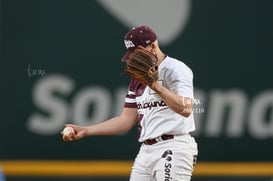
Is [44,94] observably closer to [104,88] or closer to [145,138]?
[104,88]

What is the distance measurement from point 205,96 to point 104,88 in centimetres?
83

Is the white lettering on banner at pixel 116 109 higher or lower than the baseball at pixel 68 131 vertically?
higher

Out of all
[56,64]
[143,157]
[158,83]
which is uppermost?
[56,64]

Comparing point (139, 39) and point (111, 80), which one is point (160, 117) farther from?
point (111, 80)

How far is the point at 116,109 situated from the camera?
6.59m

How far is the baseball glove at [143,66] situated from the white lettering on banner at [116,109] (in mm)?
2045

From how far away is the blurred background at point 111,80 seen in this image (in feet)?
21.0

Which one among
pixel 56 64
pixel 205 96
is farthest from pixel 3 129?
pixel 205 96

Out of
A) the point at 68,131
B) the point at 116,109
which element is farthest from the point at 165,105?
the point at 116,109

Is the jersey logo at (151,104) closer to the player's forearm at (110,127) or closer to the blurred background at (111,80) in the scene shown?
the player's forearm at (110,127)

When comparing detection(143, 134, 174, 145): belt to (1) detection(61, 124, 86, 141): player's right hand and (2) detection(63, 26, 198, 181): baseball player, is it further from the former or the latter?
(1) detection(61, 124, 86, 141): player's right hand

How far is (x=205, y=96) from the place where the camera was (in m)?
6.71

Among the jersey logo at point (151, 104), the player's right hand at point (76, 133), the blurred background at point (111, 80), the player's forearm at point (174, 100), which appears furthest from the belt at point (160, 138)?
the blurred background at point (111, 80)

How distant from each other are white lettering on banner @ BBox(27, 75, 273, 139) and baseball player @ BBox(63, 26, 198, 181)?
63.2 inches
